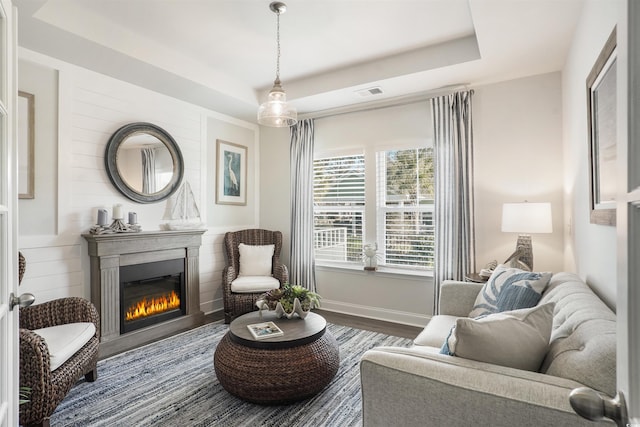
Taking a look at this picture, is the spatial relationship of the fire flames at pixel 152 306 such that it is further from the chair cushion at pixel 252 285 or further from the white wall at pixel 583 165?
the white wall at pixel 583 165

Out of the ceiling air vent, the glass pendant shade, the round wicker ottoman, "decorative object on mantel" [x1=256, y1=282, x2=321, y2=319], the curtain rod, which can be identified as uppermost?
the ceiling air vent

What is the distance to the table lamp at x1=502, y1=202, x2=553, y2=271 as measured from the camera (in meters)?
2.85

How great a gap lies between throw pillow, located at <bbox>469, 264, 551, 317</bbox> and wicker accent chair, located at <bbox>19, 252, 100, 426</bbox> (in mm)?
2562

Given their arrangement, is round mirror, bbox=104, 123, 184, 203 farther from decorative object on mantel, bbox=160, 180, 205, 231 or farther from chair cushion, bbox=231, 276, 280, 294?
chair cushion, bbox=231, 276, 280, 294

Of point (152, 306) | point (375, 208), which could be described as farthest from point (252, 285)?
point (375, 208)

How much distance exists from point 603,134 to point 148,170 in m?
3.72

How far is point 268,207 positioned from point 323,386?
10.0 ft

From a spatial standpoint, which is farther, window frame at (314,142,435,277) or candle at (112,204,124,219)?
window frame at (314,142,435,277)

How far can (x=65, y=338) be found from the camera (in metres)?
2.21

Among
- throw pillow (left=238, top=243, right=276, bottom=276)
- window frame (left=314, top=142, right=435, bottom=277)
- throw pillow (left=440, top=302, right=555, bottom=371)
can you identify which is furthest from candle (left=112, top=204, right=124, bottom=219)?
throw pillow (left=440, top=302, right=555, bottom=371)

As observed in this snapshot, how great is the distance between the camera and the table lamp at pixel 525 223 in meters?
2.85

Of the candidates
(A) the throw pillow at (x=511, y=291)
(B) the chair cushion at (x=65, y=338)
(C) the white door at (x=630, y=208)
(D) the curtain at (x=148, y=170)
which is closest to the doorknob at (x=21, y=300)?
(B) the chair cushion at (x=65, y=338)

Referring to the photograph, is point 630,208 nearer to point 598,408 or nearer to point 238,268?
point 598,408

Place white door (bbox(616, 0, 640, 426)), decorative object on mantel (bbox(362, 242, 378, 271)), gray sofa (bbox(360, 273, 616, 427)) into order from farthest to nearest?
decorative object on mantel (bbox(362, 242, 378, 271))
gray sofa (bbox(360, 273, 616, 427))
white door (bbox(616, 0, 640, 426))
